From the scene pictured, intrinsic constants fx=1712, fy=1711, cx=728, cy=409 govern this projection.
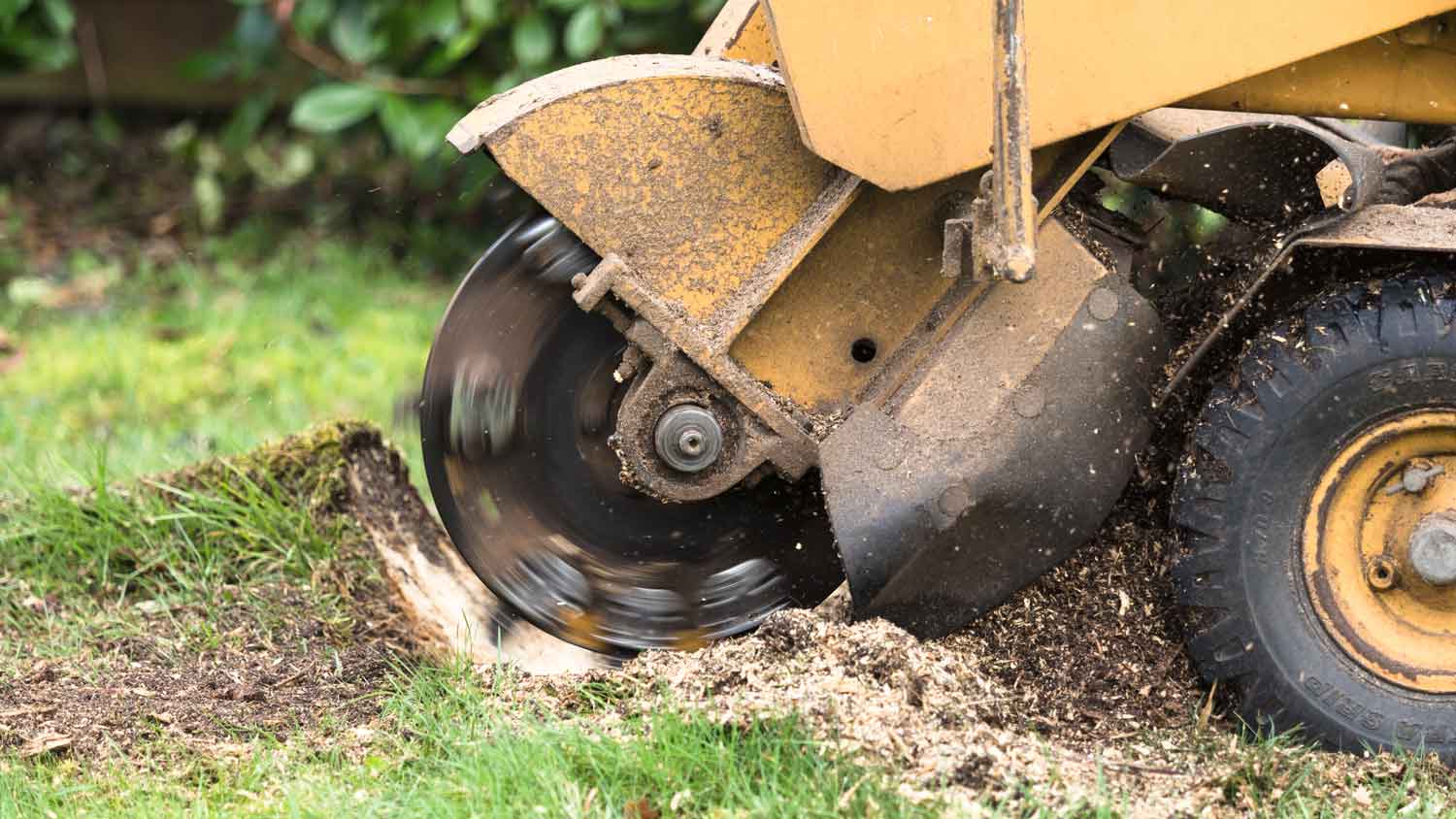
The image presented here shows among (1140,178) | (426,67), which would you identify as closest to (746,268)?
(1140,178)

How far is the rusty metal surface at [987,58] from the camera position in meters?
2.79

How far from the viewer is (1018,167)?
2.69 metres

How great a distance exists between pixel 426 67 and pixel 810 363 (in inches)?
142

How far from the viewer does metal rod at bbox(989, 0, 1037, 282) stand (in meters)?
2.63

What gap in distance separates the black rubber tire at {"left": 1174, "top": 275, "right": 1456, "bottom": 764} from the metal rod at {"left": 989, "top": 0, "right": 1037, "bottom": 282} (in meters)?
0.50

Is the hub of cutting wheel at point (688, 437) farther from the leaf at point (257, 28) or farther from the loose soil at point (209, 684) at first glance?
the leaf at point (257, 28)

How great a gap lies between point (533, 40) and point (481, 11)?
0.66 feet

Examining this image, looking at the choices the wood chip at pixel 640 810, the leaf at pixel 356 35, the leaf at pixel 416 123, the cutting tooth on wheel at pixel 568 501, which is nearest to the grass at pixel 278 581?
the wood chip at pixel 640 810

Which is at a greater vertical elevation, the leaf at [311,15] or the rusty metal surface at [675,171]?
the rusty metal surface at [675,171]

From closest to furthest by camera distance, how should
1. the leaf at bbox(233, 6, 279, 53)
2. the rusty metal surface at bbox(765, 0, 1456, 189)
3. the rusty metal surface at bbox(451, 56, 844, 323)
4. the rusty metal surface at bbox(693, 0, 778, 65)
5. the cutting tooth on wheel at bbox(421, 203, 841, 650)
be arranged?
the rusty metal surface at bbox(765, 0, 1456, 189), the rusty metal surface at bbox(451, 56, 844, 323), the cutting tooth on wheel at bbox(421, 203, 841, 650), the rusty metal surface at bbox(693, 0, 778, 65), the leaf at bbox(233, 6, 279, 53)

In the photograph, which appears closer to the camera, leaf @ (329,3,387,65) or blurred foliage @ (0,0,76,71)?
leaf @ (329,3,387,65)

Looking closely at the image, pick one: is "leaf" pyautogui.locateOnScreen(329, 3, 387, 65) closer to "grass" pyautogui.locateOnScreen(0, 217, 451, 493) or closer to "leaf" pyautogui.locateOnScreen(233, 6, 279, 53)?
"leaf" pyautogui.locateOnScreen(233, 6, 279, 53)

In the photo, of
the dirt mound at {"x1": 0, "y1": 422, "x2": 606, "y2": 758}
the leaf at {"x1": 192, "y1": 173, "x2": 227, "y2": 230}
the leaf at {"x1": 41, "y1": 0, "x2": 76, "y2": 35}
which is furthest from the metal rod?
the leaf at {"x1": 192, "y1": 173, "x2": 227, "y2": 230}

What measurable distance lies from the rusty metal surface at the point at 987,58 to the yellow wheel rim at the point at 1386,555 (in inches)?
26.3
